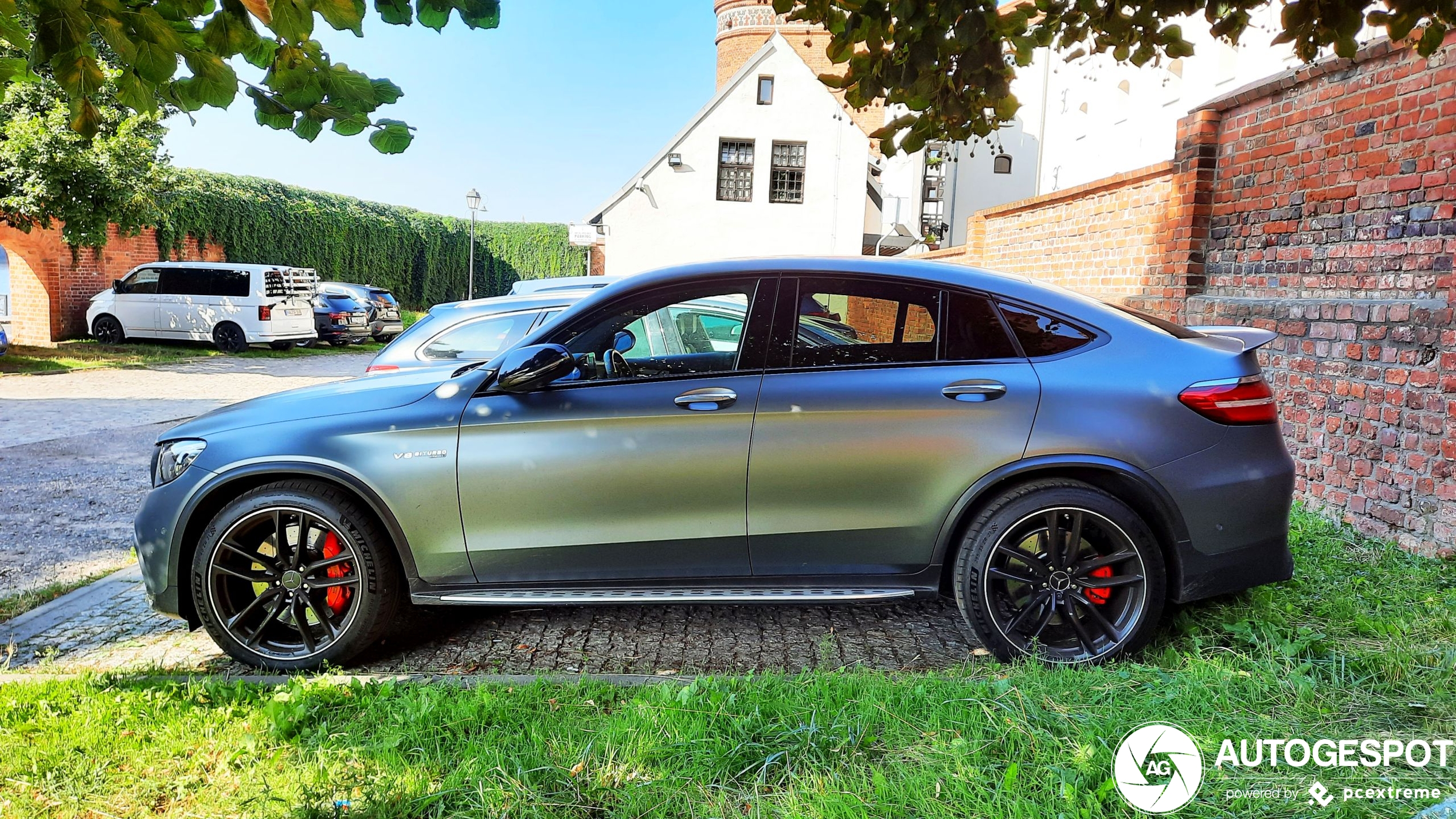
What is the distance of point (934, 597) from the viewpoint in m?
3.88

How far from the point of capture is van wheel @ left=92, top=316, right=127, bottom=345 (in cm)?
2202

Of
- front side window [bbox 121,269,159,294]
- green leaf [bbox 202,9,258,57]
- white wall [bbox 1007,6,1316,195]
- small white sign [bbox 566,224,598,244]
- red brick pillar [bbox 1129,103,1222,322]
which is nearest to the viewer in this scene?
green leaf [bbox 202,9,258,57]

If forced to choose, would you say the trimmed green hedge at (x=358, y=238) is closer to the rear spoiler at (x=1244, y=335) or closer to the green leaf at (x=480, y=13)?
the green leaf at (x=480, y=13)

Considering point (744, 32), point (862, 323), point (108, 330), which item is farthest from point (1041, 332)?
point (744, 32)

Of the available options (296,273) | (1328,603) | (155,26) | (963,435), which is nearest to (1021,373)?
(963,435)

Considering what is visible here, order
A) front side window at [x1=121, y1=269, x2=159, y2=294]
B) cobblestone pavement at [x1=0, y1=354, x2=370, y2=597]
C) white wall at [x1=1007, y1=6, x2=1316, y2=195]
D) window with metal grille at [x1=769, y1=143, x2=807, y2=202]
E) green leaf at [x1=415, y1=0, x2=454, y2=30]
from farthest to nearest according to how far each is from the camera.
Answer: window with metal grille at [x1=769, y1=143, x2=807, y2=202] → front side window at [x1=121, y1=269, x2=159, y2=294] → white wall at [x1=1007, y1=6, x2=1316, y2=195] → cobblestone pavement at [x1=0, y1=354, x2=370, y2=597] → green leaf at [x1=415, y1=0, x2=454, y2=30]

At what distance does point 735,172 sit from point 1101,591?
2599 centimetres

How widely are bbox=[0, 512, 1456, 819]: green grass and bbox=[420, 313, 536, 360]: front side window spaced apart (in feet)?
11.5

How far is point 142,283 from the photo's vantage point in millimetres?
21953

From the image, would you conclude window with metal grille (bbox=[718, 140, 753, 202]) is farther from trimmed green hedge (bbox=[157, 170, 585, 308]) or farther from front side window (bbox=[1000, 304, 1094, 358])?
front side window (bbox=[1000, 304, 1094, 358])

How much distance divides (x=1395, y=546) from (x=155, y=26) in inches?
240

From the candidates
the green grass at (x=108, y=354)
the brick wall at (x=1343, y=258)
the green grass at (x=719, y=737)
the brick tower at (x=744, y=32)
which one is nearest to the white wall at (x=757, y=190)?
the green grass at (x=108, y=354)

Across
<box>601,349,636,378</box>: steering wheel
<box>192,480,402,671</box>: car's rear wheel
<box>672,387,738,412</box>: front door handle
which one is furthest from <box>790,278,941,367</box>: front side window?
<box>192,480,402,671</box>: car's rear wheel

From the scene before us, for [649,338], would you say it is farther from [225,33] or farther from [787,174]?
[787,174]
